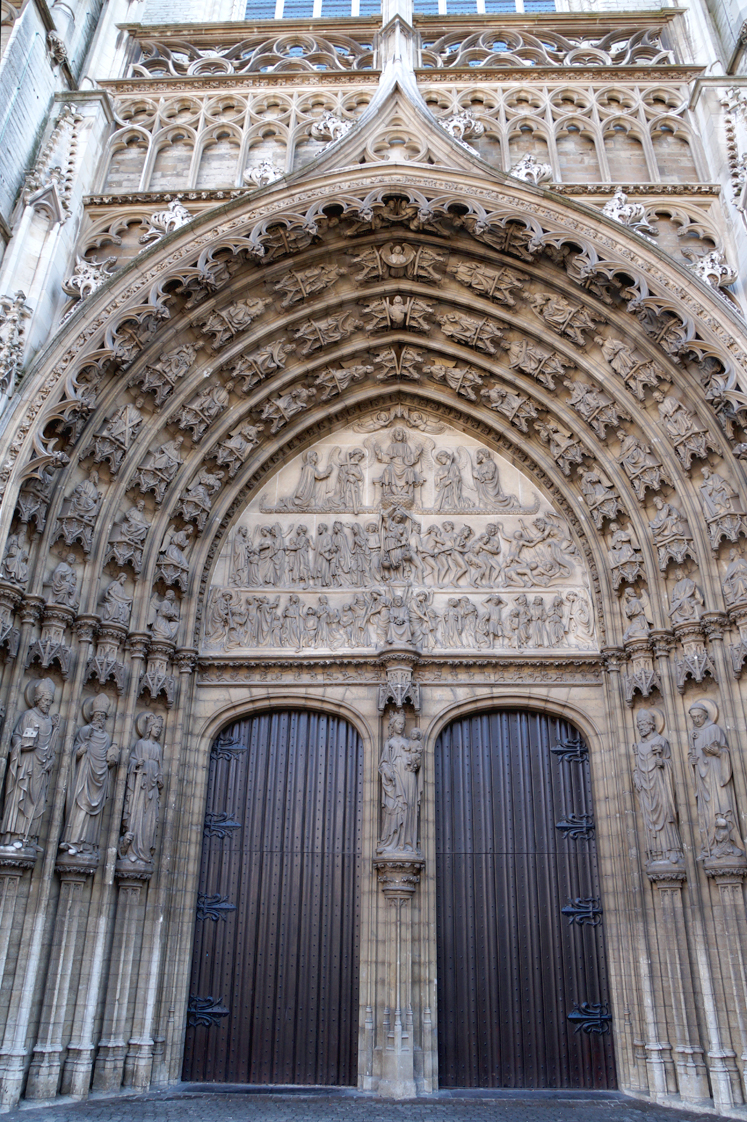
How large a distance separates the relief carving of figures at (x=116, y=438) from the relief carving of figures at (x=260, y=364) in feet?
3.97

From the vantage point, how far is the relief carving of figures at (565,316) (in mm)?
9219

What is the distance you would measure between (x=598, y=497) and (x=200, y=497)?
4421 mm

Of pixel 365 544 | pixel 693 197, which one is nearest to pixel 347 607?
pixel 365 544

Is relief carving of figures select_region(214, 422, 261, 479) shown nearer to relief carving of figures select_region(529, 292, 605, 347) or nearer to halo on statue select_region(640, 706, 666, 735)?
relief carving of figures select_region(529, 292, 605, 347)

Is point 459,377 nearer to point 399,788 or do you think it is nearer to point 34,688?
point 399,788

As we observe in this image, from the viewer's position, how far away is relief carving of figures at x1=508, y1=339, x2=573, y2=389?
9.53 metres

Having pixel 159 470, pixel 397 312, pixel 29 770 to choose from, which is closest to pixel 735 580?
pixel 397 312

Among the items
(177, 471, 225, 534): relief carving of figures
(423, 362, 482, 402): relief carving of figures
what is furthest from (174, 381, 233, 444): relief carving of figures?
(423, 362, 482, 402): relief carving of figures

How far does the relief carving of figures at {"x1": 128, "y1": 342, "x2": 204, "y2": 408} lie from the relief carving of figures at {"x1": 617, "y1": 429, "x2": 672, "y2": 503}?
15.7ft

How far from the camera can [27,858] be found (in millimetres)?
7129

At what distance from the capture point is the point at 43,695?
7641 millimetres

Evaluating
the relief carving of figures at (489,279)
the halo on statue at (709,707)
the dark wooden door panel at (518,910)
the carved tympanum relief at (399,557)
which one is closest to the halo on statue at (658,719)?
the halo on statue at (709,707)

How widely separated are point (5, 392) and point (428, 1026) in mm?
7063

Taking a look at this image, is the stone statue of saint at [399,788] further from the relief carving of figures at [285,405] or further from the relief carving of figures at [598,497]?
the relief carving of figures at [285,405]
